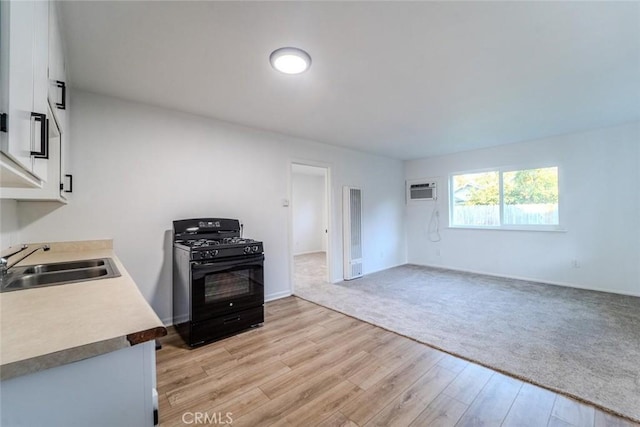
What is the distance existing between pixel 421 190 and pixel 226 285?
4.82 m

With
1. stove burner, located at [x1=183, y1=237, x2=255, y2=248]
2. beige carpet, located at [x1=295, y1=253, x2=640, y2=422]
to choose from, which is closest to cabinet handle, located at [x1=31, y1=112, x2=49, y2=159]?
stove burner, located at [x1=183, y1=237, x2=255, y2=248]

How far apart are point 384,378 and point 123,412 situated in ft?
5.72

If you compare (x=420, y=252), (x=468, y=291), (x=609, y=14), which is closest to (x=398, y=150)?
(x=420, y=252)

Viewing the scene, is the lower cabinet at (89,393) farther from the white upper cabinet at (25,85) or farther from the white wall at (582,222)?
the white wall at (582,222)

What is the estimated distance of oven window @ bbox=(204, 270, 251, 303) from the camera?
2609 mm

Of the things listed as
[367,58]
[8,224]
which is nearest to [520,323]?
[367,58]

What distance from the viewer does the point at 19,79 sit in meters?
0.85

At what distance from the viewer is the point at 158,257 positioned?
2904 millimetres

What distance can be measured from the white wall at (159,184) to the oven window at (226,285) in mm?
711

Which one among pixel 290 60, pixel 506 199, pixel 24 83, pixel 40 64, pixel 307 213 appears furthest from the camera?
pixel 307 213

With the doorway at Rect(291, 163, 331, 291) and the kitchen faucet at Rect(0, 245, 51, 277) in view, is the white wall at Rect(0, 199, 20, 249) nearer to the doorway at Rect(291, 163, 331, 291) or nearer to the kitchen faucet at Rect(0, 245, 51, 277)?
the kitchen faucet at Rect(0, 245, 51, 277)

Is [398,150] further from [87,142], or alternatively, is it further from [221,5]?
[87,142]

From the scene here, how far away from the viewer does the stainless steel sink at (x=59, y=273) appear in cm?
149

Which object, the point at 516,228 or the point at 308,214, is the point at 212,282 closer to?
the point at 516,228
